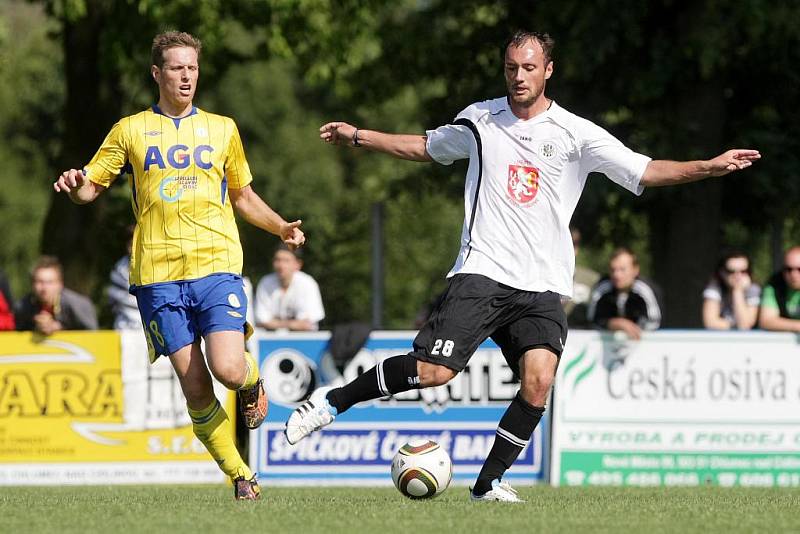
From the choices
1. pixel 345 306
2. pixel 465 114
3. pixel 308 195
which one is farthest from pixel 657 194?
pixel 308 195

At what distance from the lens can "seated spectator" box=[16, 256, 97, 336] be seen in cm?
1233

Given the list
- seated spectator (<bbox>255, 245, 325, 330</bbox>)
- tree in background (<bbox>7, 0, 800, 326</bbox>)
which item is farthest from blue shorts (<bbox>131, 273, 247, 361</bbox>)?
tree in background (<bbox>7, 0, 800, 326</bbox>)

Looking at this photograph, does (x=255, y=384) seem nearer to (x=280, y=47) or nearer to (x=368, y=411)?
(x=368, y=411)

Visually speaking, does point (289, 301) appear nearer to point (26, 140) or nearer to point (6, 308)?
point (6, 308)

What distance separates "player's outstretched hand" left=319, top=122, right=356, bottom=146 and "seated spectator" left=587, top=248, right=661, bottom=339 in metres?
4.75

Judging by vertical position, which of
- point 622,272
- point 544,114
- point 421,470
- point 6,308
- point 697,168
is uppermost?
point 544,114

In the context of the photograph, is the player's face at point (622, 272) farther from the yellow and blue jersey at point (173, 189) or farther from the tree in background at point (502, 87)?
the yellow and blue jersey at point (173, 189)

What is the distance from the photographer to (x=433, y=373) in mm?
7504

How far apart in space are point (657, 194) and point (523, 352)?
28.9ft

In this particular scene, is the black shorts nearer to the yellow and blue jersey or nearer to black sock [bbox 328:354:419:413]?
black sock [bbox 328:354:419:413]

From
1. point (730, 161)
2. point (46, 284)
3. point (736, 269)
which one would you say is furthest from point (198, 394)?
point (736, 269)

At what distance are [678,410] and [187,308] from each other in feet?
17.9

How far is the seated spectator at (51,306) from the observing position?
12328 millimetres

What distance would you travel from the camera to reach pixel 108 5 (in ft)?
56.6
